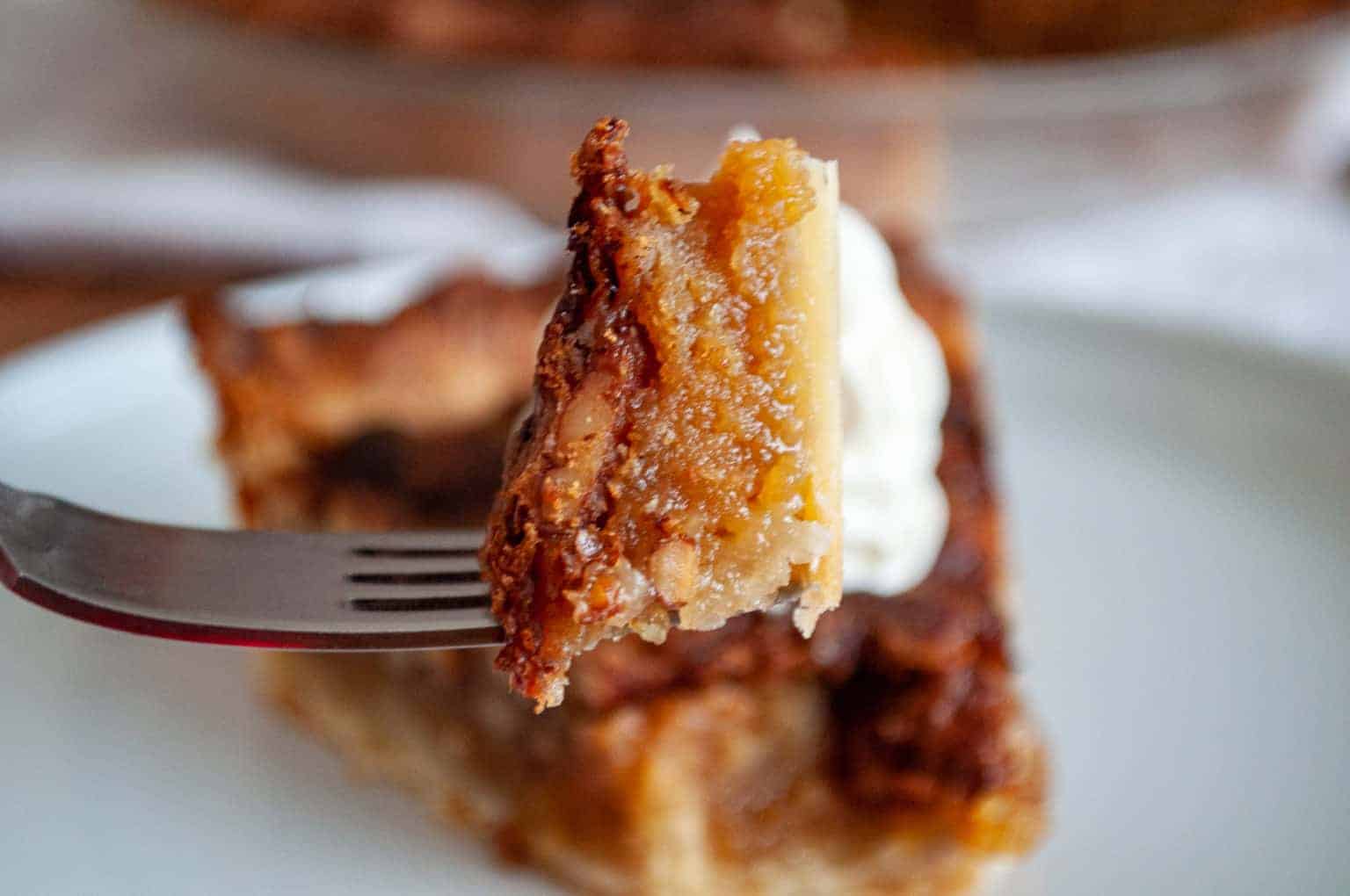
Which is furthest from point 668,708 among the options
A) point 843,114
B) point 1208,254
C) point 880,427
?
point 1208,254

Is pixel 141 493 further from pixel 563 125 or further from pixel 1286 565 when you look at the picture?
pixel 1286 565

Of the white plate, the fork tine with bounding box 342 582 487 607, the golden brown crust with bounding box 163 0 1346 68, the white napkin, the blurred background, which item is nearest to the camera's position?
the fork tine with bounding box 342 582 487 607

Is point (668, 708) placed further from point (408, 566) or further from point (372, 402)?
point (372, 402)

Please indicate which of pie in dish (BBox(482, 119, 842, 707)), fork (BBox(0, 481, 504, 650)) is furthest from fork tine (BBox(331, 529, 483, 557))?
pie in dish (BBox(482, 119, 842, 707))

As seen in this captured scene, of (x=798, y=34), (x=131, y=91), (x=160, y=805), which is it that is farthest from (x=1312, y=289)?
(x=131, y=91)

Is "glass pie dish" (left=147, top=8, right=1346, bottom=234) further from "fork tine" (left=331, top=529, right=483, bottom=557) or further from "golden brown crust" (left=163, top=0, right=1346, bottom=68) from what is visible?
"fork tine" (left=331, top=529, right=483, bottom=557)

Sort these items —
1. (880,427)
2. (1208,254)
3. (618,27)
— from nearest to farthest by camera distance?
(880,427), (1208,254), (618,27)
